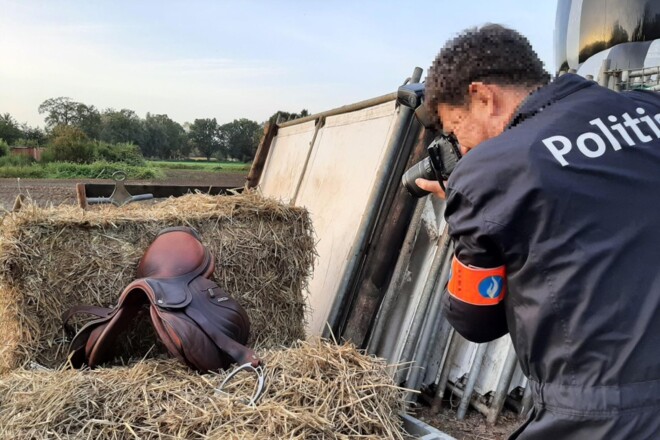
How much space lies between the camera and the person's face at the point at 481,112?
1045 mm

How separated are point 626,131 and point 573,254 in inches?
10.0

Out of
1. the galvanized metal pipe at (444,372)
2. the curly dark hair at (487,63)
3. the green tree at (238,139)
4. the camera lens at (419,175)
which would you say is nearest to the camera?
the curly dark hair at (487,63)

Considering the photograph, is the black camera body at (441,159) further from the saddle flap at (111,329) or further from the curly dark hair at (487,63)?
the saddle flap at (111,329)

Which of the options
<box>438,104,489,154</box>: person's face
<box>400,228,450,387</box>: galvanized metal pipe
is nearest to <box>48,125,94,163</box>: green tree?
<box>400,228,450,387</box>: galvanized metal pipe

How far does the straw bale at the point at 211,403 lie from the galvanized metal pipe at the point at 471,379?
1171 millimetres

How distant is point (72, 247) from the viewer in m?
2.21

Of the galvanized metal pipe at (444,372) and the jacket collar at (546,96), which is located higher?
the jacket collar at (546,96)

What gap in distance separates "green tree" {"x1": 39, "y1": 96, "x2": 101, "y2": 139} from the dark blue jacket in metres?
36.2

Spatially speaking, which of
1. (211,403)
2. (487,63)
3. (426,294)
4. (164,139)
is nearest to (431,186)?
(487,63)

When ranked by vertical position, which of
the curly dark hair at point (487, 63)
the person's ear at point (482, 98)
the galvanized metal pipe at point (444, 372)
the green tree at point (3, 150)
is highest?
the curly dark hair at point (487, 63)

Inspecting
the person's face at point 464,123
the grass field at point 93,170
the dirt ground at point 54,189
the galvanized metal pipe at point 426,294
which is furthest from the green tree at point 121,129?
the person's face at point 464,123

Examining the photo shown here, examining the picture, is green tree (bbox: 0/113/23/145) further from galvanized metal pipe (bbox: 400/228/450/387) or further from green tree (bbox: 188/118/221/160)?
galvanized metal pipe (bbox: 400/228/450/387)

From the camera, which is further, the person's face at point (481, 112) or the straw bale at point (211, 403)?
the straw bale at point (211, 403)

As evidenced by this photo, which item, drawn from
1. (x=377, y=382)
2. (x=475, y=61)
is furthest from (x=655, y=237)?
(x=377, y=382)
